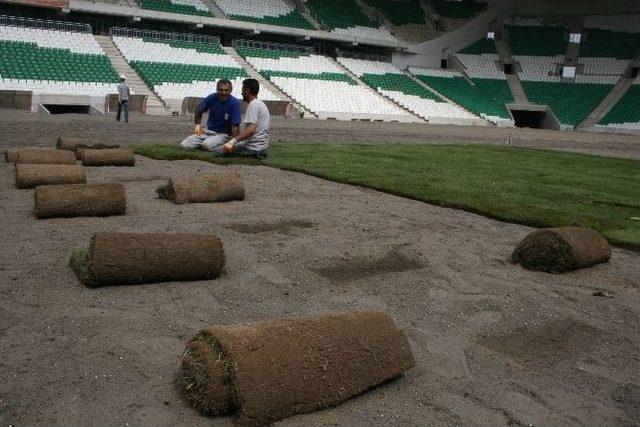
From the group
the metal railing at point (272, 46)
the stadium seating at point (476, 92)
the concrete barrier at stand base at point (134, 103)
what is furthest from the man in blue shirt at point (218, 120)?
the stadium seating at point (476, 92)

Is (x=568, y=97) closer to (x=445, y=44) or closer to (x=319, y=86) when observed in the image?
(x=445, y=44)

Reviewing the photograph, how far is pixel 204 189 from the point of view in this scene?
7102 mm

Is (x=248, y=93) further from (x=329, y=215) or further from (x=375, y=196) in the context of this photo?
(x=329, y=215)

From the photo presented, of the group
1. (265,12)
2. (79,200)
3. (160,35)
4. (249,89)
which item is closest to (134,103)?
(160,35)

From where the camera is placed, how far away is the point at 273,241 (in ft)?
18.3

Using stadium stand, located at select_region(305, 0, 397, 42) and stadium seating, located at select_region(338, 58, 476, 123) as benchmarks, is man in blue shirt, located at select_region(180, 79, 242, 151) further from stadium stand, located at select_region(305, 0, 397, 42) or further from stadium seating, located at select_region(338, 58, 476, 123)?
stadium stand, located at select_region(305, 0, 397, 42)

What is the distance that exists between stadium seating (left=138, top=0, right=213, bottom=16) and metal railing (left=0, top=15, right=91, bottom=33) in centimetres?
435

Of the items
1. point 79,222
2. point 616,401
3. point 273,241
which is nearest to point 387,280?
point 273,241

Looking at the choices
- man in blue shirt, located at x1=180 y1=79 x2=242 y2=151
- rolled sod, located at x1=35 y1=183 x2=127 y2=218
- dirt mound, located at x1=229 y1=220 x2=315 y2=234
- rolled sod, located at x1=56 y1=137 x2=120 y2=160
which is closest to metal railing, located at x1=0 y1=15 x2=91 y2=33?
man in blue shirt, located at x1=180 y1=79 x2=242 y2=151

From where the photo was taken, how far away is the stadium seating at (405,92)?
43094mm

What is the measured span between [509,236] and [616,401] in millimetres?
3691

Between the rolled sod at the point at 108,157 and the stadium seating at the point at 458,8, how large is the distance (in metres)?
53.4

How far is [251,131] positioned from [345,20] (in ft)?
138

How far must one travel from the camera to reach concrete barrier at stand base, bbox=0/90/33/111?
25.7 m
